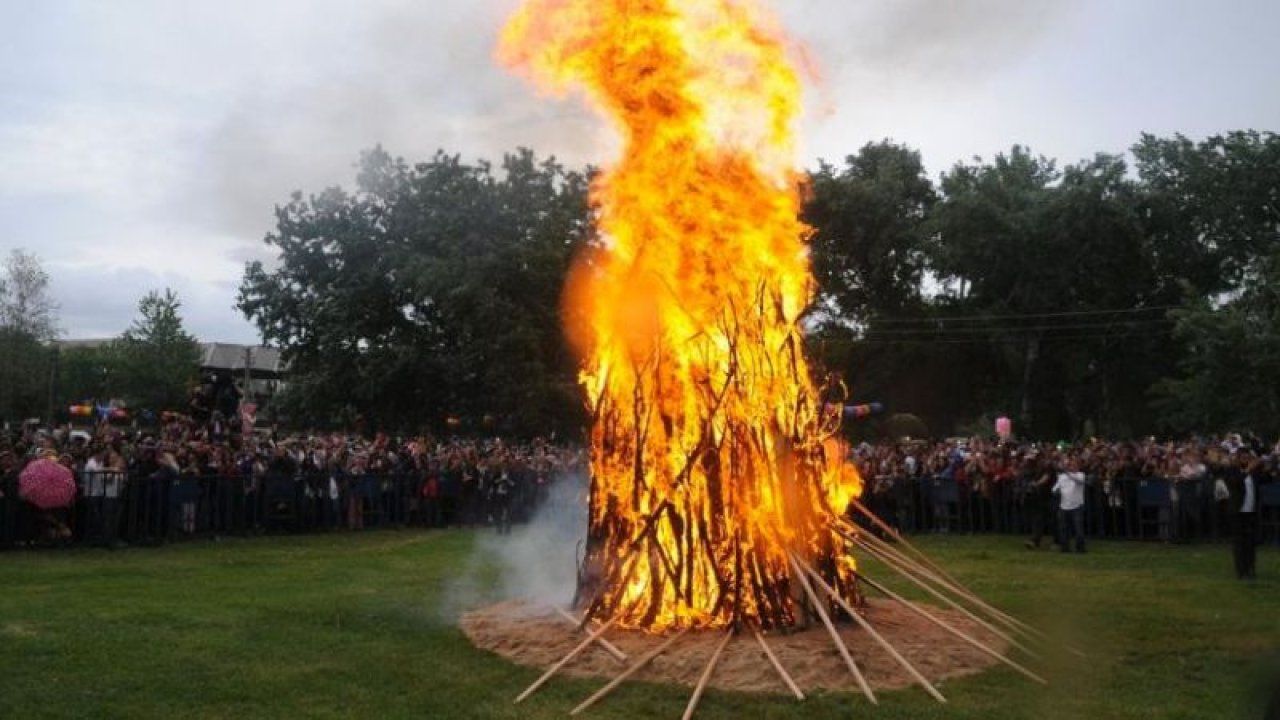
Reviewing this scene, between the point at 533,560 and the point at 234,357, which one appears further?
the point at 234,357

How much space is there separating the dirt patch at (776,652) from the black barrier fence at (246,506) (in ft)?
36.7

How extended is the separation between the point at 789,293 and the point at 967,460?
45.7 ft

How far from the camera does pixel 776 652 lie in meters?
8.98

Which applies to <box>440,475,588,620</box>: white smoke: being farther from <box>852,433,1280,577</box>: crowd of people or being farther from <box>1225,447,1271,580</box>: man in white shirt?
<box>1225,447,1271,580</box>: man in white shirt

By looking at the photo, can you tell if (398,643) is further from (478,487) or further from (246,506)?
(478,487)

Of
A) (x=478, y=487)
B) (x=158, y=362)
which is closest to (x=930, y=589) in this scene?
(x=478, y=487)

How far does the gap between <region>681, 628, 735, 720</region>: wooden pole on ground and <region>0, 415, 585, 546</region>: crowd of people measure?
13.5 meters

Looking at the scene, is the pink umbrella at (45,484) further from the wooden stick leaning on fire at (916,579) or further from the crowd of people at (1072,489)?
the crowd of people at (1072,489)

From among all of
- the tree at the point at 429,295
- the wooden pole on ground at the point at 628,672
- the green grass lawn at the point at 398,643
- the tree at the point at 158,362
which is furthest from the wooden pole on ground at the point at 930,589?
the tree at the point at 158,362

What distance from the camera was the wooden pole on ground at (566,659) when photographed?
8.23 meters

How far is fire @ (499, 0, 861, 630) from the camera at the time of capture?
9.96 m

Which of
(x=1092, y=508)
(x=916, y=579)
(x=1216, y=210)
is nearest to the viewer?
(x=916, y=579)

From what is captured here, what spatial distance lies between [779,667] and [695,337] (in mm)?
3446

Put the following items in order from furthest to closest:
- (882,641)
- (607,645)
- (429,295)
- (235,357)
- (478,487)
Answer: (235,357), (429,295), (478,487), (607,645), (882,641)
